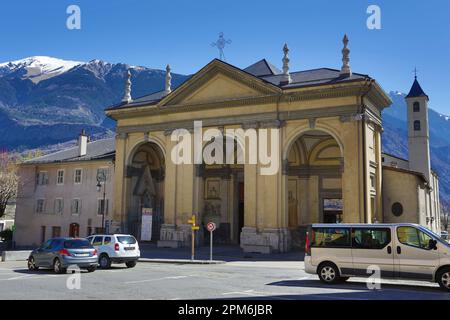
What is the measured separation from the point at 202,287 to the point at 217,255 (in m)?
14.0

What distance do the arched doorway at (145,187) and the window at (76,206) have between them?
731 centimetres

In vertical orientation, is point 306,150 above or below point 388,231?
above

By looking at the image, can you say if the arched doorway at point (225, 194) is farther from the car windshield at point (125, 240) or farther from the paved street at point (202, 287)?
the paved street at point (202, 287)

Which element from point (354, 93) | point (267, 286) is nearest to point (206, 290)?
point (267, 286)

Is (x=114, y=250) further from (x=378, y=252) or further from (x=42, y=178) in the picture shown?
(x=42, y=178)

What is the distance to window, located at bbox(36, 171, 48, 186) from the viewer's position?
144ft

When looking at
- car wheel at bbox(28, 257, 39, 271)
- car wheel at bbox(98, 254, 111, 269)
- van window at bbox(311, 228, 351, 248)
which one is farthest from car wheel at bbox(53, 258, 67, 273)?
van window at bbox(311, 228, 351, 248)

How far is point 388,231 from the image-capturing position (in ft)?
46.3

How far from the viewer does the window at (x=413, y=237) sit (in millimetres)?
→ 13469

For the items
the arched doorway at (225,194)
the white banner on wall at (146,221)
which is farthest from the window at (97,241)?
the arched doorway at (225,194)

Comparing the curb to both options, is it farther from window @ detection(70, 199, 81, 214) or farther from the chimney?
the chimney

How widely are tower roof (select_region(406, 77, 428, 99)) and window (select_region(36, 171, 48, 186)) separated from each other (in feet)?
153

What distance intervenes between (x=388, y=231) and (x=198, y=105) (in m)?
20.5
